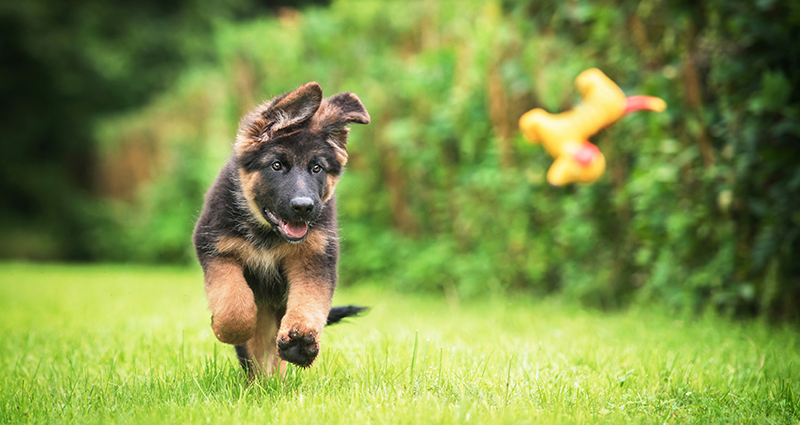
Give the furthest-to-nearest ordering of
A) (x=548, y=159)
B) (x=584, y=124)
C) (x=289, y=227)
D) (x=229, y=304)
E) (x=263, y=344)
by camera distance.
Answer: (x=548, y=159), (x=584, y=124), (x=263, y=344), (x=289, y=227), (x=229, y=304)

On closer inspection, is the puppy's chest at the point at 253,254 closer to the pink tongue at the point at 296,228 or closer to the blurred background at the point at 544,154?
the pink tongue at the point at 296,228

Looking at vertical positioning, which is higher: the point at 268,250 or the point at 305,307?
the point at 268,250

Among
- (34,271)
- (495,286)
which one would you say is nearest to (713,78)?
(495,286)

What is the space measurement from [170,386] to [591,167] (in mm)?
3841

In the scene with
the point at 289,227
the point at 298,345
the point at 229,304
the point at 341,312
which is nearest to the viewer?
the point at 298,345

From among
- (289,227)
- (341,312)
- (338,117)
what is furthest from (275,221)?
(341,312)

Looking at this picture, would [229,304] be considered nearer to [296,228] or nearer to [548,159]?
[296,228]

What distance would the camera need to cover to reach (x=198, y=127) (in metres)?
15.0

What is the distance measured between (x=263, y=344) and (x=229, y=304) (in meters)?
0.66

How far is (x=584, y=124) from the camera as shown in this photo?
564cm

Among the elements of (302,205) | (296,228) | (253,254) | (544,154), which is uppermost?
(544,154)

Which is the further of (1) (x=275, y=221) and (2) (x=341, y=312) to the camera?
(2) (x=341, y=312)

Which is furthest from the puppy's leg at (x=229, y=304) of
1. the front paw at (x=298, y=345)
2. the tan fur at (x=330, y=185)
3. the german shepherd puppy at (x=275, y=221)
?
the tan fur at (x=330, y=185)

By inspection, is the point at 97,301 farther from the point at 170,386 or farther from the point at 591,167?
the point at 591,167
